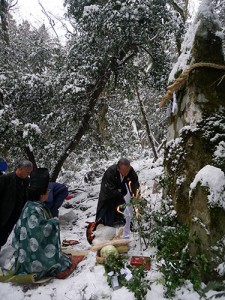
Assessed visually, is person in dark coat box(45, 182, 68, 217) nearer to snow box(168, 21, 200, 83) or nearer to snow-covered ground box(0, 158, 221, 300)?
snow-covered ground box(0, 158, 221, 300)

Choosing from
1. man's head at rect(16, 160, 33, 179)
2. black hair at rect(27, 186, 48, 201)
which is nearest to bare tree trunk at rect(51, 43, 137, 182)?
man's head at rect(16, 160, 33, 179)

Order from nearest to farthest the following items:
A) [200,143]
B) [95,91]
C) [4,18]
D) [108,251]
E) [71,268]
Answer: [200,143]
[108,251]
[71,268]
[95,91]
[4,18]

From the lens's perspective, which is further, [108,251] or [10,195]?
[10,195]

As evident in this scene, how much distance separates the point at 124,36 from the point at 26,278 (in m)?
4.43

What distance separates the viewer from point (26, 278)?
11.7 ft

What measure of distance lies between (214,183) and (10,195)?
3.17m

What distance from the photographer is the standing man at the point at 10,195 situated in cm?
453

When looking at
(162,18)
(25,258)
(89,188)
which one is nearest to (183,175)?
(25,258)

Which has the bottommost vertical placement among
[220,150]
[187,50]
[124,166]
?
[124,166]

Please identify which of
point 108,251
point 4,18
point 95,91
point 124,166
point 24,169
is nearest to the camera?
point 108,251

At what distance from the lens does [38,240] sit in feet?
12.0

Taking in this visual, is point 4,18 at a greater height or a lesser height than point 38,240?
greater

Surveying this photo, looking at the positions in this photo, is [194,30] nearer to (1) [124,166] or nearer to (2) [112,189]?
(1) [124,166]

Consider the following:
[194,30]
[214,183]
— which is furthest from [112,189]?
[194,30]
